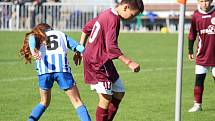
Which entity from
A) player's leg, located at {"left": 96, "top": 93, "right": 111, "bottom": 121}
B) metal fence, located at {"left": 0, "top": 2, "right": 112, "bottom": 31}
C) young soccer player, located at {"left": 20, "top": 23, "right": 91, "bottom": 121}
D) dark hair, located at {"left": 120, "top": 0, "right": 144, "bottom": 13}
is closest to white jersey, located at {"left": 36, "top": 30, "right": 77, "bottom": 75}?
young soccer player, located at {"left": 20, "top": 23, "right": 91, "bottom": 121}

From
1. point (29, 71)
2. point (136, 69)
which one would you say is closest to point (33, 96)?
point (29, 71)

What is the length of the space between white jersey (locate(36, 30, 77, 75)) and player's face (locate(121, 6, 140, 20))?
3.32ft

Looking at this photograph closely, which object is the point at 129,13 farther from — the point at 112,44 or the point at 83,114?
the point at 83,114

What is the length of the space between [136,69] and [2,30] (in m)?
28.0

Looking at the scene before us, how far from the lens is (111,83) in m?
9.68

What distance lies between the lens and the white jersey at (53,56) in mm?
9953

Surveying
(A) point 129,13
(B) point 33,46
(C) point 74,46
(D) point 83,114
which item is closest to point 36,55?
(B) point 33,46

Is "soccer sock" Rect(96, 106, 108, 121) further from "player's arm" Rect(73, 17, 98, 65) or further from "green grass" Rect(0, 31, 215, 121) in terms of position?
"green grass" Rect(0, 31, 215, 121)

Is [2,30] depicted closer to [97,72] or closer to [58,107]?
[58,107]

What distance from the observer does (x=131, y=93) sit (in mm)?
15078

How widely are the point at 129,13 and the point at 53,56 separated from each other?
1.34 meters

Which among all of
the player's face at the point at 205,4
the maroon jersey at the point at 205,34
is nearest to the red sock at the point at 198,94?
the maroon jersey at the point at 205,34

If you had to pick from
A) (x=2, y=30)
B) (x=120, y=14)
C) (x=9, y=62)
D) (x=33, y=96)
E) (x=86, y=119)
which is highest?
(x=120, y=14)

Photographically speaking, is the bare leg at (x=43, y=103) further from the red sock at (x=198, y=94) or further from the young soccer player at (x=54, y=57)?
the red sock at (x=198, y=94)
